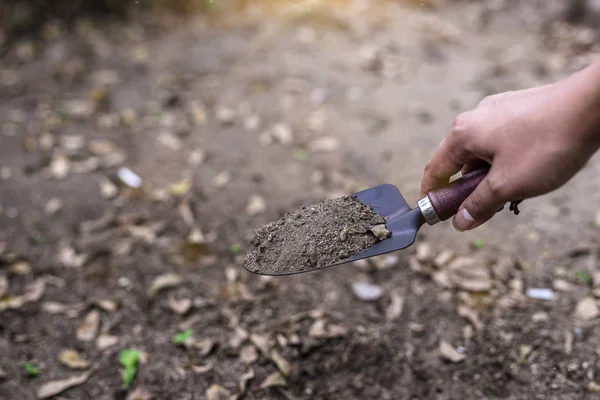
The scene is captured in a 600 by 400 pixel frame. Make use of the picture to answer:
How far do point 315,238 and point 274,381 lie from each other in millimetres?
738

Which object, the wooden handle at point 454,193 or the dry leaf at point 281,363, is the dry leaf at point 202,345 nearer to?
the dry leaf at point 281,363

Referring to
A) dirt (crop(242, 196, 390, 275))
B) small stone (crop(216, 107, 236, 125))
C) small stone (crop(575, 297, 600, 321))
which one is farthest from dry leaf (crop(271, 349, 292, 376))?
small stone (crop(216, 107, 236, 125))

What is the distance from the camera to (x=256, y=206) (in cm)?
311

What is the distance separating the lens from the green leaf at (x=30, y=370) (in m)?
2.22

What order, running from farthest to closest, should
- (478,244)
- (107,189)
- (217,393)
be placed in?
1. (107,189)
2. (478,244)
3. (217,393)

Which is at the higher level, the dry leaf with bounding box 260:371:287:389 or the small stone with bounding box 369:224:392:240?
the small stone with bounding box 369:224:392:240

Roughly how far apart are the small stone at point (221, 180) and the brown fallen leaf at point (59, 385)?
1.42 m

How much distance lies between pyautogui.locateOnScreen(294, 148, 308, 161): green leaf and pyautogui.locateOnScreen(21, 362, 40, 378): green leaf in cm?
198

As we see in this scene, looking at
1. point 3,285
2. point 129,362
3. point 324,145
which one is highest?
point 324,145

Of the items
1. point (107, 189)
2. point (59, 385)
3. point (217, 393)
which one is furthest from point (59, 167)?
point (217, 393)

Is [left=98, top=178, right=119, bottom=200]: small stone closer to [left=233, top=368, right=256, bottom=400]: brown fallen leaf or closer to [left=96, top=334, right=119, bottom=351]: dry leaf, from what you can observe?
[left=96, top=334, right=119, bottom=351]: dry leaf

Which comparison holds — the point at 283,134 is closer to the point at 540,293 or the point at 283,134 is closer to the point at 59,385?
the point at 540,293

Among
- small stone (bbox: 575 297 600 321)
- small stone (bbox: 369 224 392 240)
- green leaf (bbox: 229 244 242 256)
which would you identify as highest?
small stone (bbox: 369 224 392 240)

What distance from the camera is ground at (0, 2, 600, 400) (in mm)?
2199
